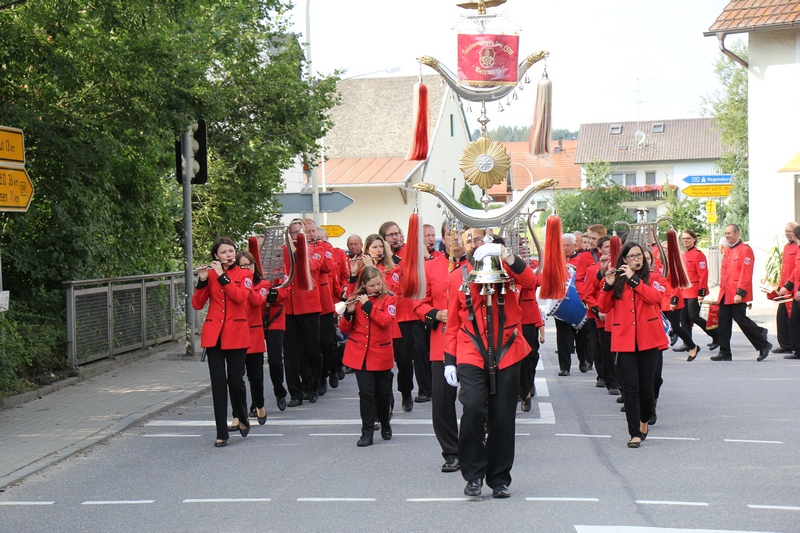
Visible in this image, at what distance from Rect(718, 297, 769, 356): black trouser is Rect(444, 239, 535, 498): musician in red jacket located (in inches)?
380

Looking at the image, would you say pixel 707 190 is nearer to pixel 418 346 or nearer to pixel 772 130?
pixel 772 130

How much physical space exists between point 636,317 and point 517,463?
1.85 m

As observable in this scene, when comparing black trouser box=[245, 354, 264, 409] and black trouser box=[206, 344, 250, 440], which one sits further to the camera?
black trouser box=[245, 354, 264, 409]

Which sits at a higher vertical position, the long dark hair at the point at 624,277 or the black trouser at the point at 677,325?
the long dark hair at the point at 624,277

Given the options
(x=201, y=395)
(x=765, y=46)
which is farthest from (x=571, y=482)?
(x=765, y=46)

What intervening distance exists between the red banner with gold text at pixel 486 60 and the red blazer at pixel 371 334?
2.18m

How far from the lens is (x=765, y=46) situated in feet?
90.8

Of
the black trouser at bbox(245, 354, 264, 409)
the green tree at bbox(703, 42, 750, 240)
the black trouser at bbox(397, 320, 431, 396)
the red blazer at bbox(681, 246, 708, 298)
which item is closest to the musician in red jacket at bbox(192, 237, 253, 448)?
the black trouser at bbox(245, 354, 264, 409)

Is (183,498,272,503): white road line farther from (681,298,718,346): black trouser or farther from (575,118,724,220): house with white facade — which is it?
(575,118,724,220): house with white facade

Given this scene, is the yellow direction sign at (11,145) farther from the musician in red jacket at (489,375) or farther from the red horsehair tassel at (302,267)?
the musician in red jacket at (489,375)

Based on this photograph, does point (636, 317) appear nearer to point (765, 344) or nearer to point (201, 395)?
point (201, 395)

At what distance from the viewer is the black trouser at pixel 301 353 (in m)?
11.9

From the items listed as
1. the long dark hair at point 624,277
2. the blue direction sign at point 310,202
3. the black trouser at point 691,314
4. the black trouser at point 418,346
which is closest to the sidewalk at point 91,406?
the black trouser at point 418,346

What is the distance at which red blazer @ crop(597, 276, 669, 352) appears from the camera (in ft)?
30.7
